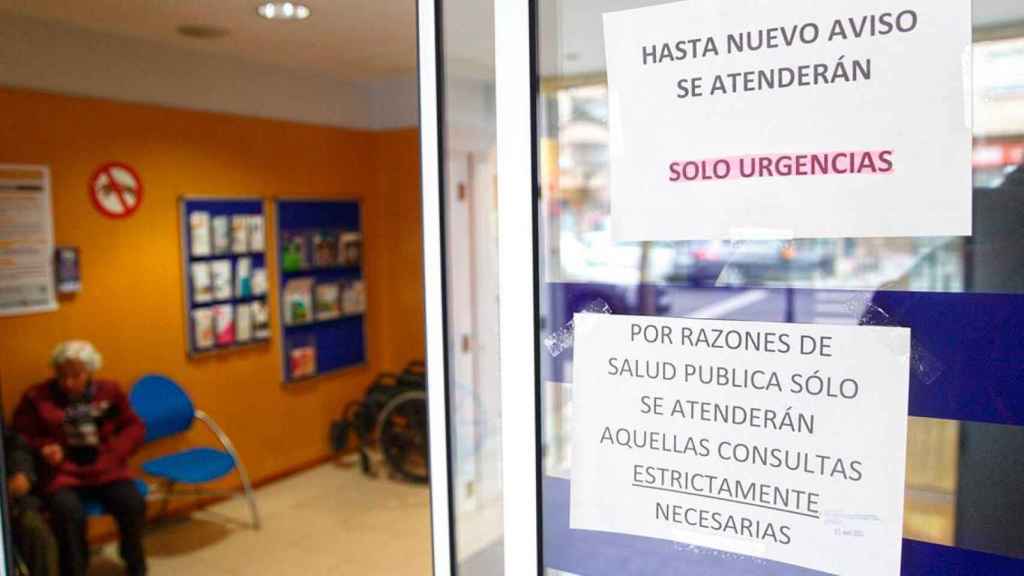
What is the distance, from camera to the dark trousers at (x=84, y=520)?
351 cm

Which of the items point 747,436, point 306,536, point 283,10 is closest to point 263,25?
point 283,10

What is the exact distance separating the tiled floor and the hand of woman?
0.67 m

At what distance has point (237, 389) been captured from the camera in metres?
4.85

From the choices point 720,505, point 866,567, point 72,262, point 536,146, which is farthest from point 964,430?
point 72,262

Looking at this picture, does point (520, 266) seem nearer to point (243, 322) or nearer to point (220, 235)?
point (220, 235)

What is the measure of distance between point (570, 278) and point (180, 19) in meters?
3.05

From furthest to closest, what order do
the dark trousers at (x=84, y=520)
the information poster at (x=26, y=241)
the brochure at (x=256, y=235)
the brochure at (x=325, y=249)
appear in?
1. the brochure at (x=325, y=249)
2. the brochure at (x=256, y=235)
3. the information poster at (x=26, y=241)
4. the dark trousers at (x=84, y=520)

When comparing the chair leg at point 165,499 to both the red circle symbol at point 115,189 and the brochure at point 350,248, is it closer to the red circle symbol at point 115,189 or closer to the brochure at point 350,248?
the red circle symbol at point 115,189

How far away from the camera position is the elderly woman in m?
3.60

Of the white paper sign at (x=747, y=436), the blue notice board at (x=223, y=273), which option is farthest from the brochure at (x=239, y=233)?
the white paper sign at (x=747, y=436)

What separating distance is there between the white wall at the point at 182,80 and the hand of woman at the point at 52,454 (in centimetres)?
181

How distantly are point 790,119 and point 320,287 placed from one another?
14.8 ft

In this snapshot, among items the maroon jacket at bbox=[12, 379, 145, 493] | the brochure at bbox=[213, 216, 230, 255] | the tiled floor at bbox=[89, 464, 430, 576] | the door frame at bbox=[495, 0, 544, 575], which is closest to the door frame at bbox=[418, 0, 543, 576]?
the door frame at bbox=[495, 0, 544, 575]

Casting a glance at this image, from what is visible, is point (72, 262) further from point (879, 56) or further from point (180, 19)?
point (879, 56)
